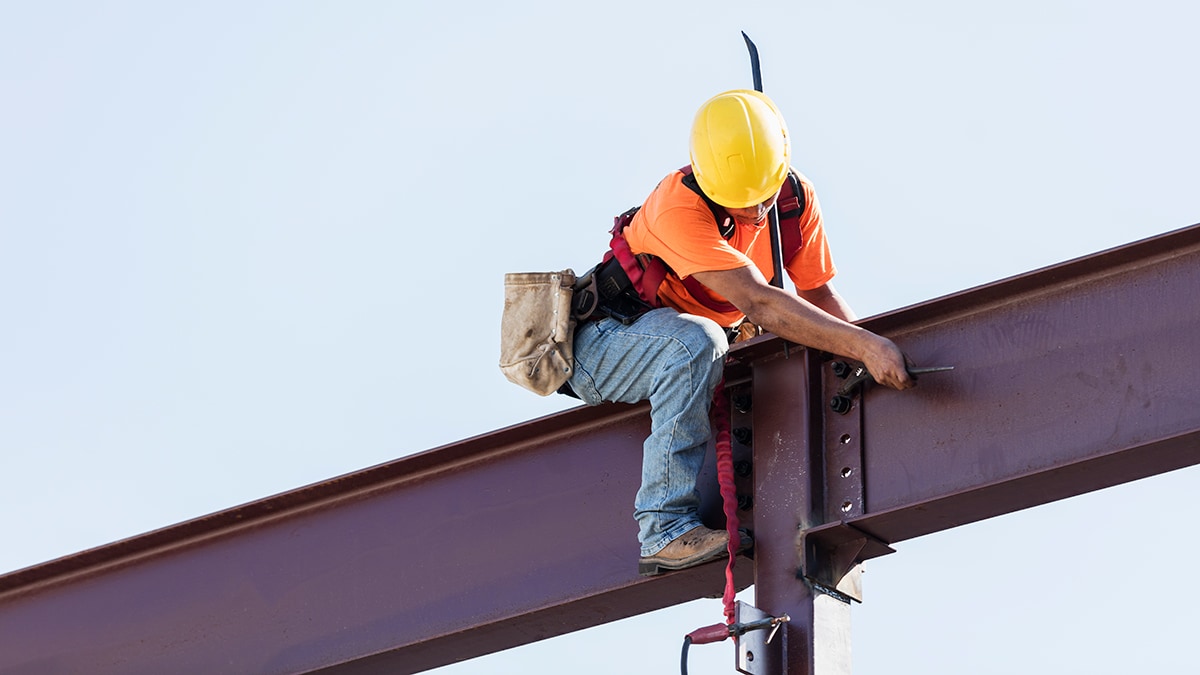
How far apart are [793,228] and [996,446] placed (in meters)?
1.54

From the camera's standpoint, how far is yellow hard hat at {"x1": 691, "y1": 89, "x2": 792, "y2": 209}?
21.5 feet

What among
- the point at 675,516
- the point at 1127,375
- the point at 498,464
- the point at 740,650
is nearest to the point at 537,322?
the point at 498,464

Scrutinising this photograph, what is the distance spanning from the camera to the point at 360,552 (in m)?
7.22

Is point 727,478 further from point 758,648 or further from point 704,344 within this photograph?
point 758,648

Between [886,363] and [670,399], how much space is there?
30.2 inches

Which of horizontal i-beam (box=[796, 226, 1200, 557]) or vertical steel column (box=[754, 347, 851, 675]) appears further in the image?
vertical steel column (box=[754, 347, 851, 675])

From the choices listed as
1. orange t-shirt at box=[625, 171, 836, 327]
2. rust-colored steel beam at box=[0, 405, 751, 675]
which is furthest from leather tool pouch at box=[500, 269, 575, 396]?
orange t-shirt at box=[625, 171, 836, 327]

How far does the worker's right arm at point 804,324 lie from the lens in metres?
6.10

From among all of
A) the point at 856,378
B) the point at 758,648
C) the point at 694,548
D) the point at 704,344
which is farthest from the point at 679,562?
the point at 856,378

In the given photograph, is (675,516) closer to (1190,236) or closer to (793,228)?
(793,228)

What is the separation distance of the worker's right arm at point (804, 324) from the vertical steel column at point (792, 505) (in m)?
0.16

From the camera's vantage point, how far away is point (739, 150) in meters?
6.55

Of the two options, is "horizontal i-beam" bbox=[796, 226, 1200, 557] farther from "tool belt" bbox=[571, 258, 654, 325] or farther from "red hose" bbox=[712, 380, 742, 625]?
"tool belt" bbox=[571, 258, 654, 325]

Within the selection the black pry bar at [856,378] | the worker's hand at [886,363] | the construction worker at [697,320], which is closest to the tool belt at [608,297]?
the construction worker at [697,320]
